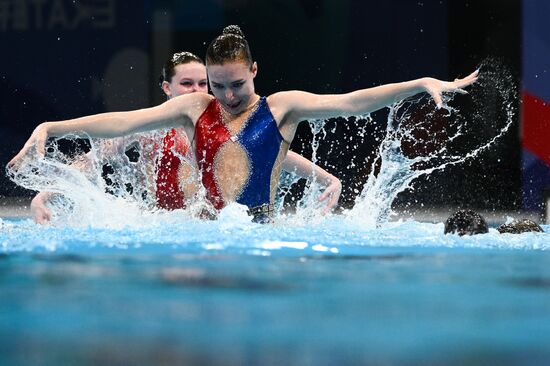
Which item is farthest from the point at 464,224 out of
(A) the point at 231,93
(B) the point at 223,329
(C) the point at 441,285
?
(B) the point at 223,329

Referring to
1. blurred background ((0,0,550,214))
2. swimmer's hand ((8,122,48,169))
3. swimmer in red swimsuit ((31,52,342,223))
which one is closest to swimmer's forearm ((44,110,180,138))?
swimmer's hand ((8,122,48,169))

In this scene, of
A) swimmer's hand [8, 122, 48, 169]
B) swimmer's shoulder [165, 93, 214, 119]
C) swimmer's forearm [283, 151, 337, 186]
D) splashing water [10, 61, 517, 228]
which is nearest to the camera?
swimmer's hand [8, 122, 48, 169]

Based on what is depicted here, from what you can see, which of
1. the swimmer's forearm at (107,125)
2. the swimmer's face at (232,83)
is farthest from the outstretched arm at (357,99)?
the swimmer's forearm at (107,125)

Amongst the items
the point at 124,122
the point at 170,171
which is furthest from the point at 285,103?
the point at 170,171

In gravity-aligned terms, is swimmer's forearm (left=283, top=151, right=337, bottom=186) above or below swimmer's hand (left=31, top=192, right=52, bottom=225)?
above

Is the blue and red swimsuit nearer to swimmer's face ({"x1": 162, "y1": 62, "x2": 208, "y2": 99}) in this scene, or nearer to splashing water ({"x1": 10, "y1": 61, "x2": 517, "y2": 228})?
splashing water ({"x1": 10, "y1": 61, "x2": 517, "y2": 228})

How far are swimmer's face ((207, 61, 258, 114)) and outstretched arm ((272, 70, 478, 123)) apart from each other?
0.45 feet

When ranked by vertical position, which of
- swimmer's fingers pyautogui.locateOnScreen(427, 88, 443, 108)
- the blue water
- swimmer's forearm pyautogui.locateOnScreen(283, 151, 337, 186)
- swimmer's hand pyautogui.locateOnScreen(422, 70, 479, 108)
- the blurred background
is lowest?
the blue water

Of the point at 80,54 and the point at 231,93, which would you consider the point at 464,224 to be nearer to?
the point at 231,93

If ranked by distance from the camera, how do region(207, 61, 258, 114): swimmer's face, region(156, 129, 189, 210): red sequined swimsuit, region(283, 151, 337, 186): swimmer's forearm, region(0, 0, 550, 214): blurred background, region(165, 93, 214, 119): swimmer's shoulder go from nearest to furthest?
region(207, 61, 258, 114): swimmer's face, region(165, 93, 214, 119): swimmer's shoulder, region(156, 129, 189, 210): red sequined swimsuit, region(283, 151, 337, 186): swimmer's forearm, region(0, 0, 550, 214): blurred background

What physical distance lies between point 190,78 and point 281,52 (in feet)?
10.5

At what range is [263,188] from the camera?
3.31 metres

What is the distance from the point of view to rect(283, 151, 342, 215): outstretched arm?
12.9 feet

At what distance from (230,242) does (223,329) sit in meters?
1.10
